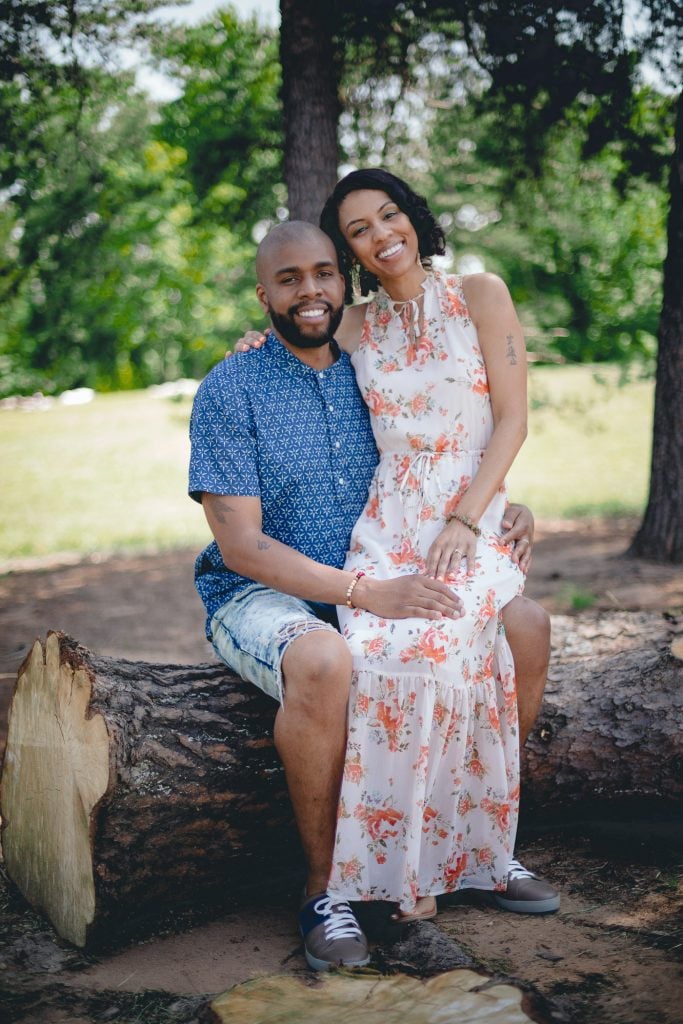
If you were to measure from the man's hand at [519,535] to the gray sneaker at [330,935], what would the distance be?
47.8 inches

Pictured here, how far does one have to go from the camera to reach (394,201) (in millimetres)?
3066

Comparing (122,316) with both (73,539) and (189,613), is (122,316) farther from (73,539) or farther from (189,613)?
(189,613)

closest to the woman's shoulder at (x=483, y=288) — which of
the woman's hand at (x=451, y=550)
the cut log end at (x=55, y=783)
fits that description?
the woman's hand at (x=451, y=550)

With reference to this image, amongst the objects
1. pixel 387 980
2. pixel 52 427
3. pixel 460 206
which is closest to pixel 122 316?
pixel 52 427

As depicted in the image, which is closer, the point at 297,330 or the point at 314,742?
the point at 314,742

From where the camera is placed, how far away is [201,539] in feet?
30.5

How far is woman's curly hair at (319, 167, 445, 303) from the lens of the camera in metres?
3.06

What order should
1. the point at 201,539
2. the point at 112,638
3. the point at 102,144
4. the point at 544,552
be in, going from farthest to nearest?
the point at 201,539
the point at 544,552
the point at 102,144
the point at 112,638

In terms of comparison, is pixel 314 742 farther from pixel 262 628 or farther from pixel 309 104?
pixel 309 104

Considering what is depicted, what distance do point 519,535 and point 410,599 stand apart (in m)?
0.60

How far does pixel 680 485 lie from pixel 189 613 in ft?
11.1

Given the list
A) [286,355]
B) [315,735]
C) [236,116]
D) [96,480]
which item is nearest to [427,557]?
[315,735]

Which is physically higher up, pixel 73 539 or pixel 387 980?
pixel 73 539

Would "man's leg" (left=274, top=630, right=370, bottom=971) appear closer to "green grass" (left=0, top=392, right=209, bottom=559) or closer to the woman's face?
the woman's face
